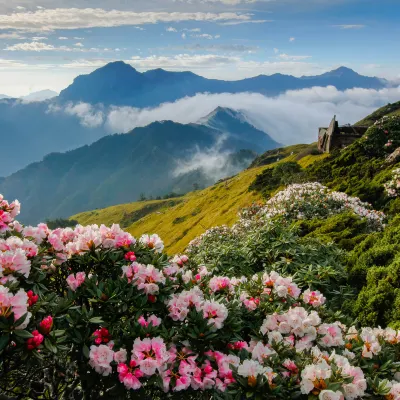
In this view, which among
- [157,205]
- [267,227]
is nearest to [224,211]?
[267,227]

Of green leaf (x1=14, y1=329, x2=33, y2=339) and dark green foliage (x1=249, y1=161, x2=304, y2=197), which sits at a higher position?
green leaf (x1=14, y1=329, x2=33, y2=339)

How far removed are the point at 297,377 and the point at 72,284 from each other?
342 cm

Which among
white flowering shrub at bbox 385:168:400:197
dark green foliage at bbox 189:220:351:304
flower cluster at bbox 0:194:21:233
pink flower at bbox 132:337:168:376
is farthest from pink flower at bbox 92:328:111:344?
white flowering shrub at bbox 385:168:400:197

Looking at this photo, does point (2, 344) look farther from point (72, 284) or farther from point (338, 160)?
point (338, 160)

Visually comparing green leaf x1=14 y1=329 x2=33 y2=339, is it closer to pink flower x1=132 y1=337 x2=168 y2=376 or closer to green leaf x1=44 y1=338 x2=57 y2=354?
green leaf x1=44 y1=338 x2=57 y2=354

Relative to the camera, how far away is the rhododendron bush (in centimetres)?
447

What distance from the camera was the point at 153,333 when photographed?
5016 millimetres

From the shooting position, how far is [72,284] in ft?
18.0

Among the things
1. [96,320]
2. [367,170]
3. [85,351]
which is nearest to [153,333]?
[96,320]

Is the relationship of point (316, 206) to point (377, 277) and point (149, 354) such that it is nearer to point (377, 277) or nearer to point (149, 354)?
point (377, 277)

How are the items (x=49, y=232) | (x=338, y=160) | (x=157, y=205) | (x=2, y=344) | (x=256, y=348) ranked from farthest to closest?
(x=157, y=205) < (x=338, y=160) < (x=49, y=232) < (x=256, y=348) < (x=2, y=344)

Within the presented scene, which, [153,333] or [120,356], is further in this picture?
[153,333]

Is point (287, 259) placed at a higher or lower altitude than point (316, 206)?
higher

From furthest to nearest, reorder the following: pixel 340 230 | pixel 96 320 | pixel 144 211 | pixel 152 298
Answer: pixel 144 211 < pixel 340 230 < pixel 152 298 < pixel 96 320
